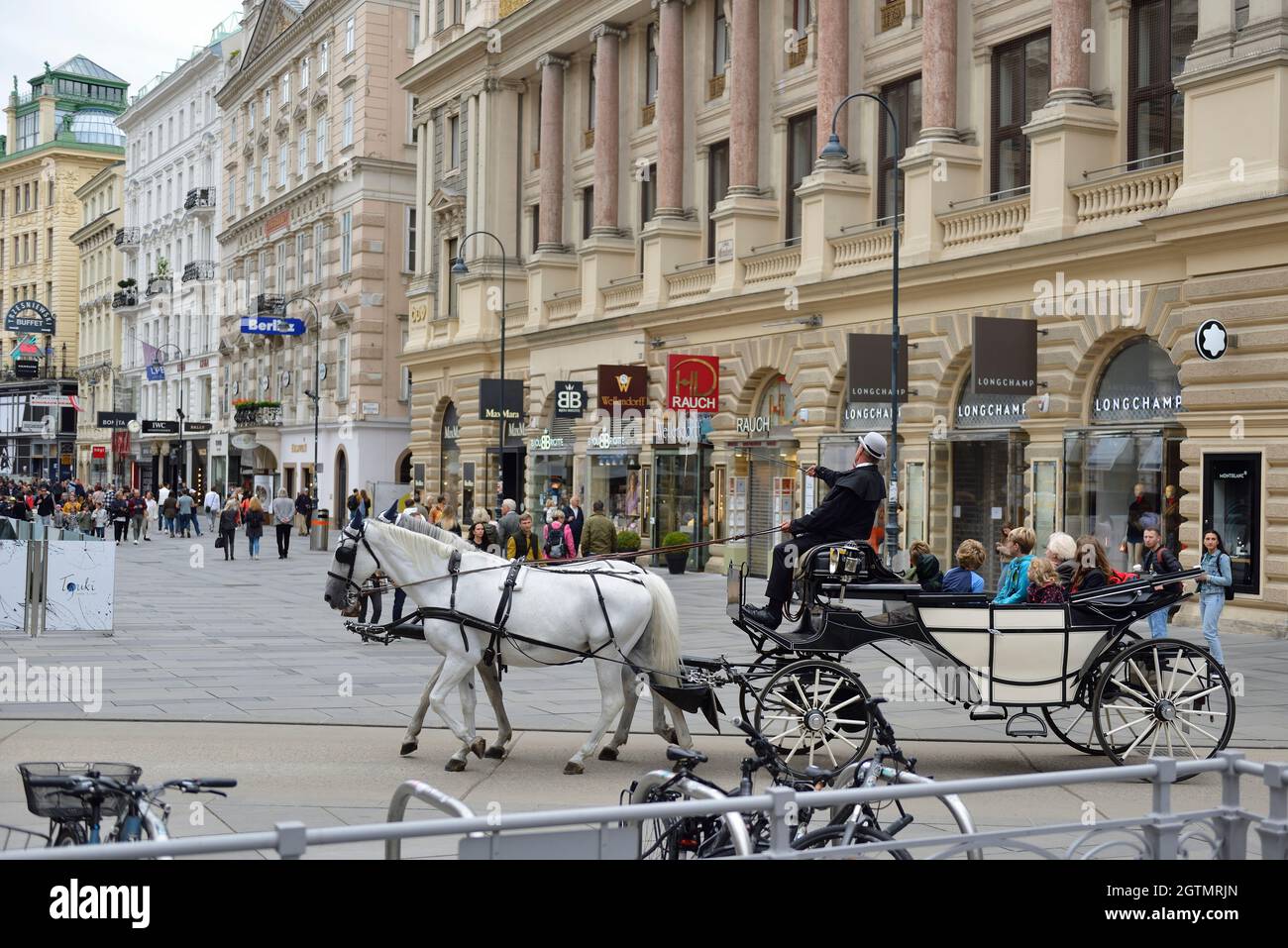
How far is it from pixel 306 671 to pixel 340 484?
44.8 m

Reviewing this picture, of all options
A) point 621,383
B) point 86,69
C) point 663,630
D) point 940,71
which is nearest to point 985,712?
point 663,630

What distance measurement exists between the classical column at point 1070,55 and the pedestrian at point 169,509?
38.3 m

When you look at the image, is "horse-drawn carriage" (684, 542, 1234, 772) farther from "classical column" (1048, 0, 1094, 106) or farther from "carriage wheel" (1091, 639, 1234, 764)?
"classical column" (1048, 0, 1094, 106)

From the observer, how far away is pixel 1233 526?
21.9 metres

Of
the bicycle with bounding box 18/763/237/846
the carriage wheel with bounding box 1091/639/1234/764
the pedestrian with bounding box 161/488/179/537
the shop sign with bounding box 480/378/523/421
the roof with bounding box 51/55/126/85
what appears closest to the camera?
the bicycle with bounding box 18/763/237/846

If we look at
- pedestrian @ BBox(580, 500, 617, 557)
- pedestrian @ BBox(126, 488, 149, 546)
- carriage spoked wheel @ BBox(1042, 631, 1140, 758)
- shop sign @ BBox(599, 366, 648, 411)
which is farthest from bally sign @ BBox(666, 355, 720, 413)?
carriage spoked wheel @ BBox(1042, 631, 1140, 758)

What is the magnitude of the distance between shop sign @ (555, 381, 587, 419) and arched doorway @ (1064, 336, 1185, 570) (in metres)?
17.5

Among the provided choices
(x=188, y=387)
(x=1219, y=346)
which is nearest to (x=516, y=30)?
(x=1219, y=346)

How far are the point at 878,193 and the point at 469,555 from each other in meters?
22.5

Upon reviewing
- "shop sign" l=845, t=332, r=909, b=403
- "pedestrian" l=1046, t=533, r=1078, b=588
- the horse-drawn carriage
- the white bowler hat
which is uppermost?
"shop sign" l=845, t=332, r=909, b=403

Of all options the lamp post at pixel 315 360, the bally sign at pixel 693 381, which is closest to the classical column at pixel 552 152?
the bally sign at pixel 693 381

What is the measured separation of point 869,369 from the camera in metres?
28.2

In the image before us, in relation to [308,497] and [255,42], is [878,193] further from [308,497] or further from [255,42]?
[255,42]

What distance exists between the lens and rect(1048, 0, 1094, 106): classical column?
26109 mm
